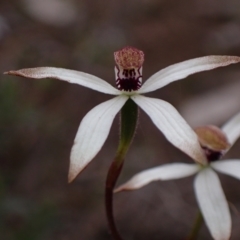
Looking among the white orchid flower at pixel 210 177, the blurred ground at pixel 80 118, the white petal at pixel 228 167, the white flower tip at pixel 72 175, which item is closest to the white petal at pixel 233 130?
the white orchid flower at pixel 210 177

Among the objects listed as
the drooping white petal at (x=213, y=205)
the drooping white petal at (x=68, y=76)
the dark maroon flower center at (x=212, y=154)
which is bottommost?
the drooping white petal at (x=213, y=205)

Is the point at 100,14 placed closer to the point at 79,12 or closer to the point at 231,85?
the point at 79,12

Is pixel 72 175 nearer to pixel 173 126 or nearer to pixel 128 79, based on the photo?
pixel 173 126

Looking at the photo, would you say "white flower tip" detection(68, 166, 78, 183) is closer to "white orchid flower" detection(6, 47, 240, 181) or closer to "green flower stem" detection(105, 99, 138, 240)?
"white orchid flower" detection(6, 47, 240, 181)

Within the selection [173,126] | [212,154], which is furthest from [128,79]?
[212,154]

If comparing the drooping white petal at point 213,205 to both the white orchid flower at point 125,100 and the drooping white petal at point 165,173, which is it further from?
the white orchid flower at point 125,100
